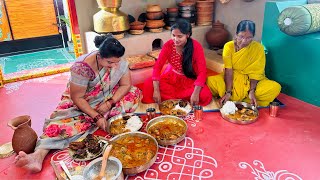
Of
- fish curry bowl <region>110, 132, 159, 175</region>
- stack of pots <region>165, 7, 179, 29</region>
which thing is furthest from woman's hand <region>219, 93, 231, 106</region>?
stack of pots <region>165, 7, 179, 29</region>

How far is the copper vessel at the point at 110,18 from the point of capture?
4219 millimetres

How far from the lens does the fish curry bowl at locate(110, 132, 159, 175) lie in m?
2.16

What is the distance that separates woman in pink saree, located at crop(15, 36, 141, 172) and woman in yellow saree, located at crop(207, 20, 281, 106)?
1.26 metres

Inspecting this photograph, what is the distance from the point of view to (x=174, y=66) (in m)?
3.51

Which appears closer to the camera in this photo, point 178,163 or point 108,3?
point 178,163

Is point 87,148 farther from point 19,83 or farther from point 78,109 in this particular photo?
point 19,83

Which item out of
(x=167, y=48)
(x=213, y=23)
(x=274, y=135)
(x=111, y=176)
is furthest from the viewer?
(x=213, y=23)

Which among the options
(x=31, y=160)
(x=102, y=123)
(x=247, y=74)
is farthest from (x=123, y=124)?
(x=247, y=74)

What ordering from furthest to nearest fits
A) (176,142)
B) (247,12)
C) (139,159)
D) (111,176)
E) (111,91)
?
(247,12) < (111,91) < (176,142) < (139,159) < (111,176)

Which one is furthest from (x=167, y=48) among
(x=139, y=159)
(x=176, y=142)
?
(x=139, y=159)

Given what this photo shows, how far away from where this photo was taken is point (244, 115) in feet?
9.89

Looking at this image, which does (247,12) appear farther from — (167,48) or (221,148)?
(221,148)

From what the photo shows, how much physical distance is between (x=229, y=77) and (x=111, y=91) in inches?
60.2

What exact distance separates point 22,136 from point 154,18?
310 centimetres
